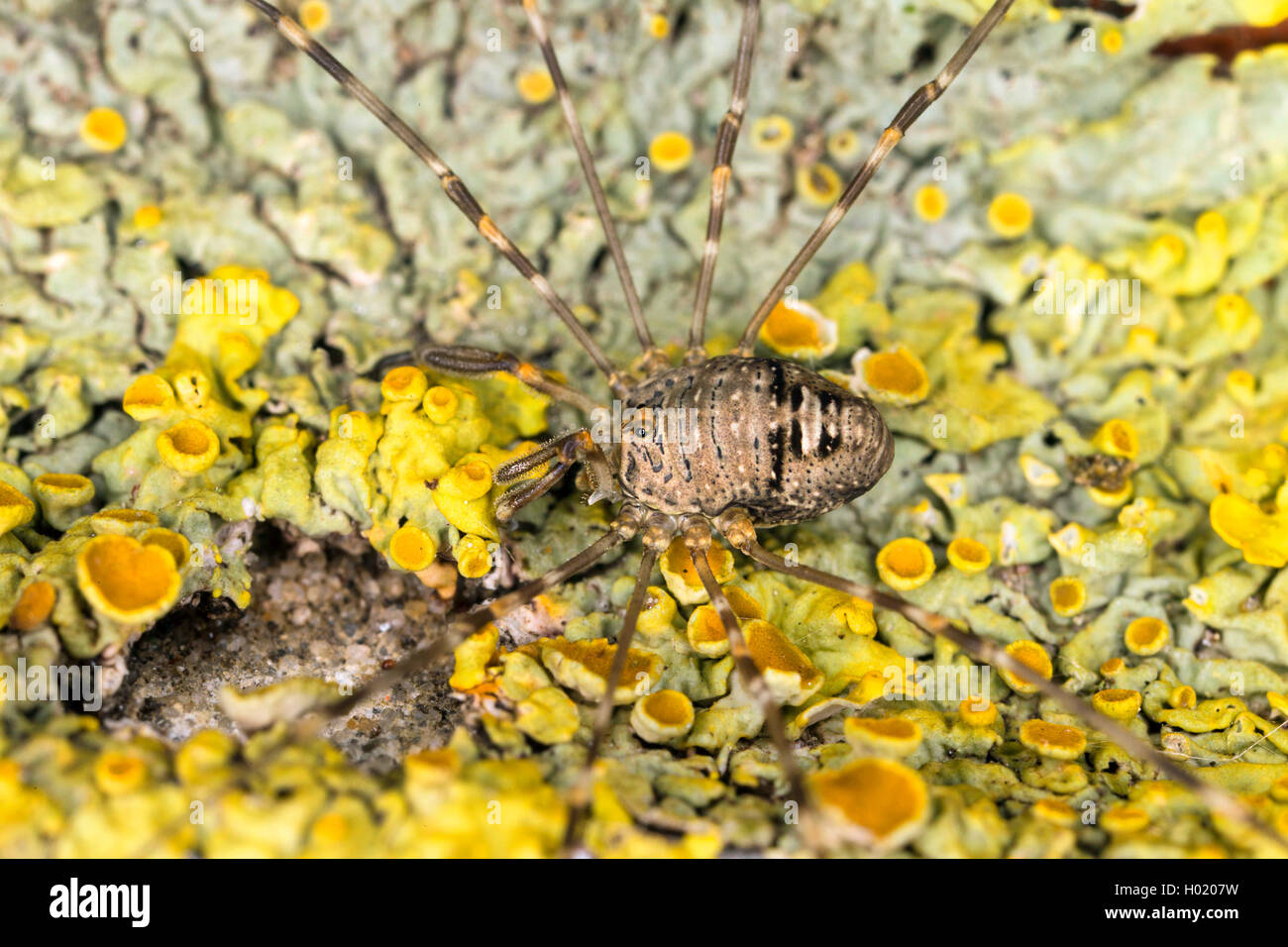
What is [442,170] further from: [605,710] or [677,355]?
[605,710]

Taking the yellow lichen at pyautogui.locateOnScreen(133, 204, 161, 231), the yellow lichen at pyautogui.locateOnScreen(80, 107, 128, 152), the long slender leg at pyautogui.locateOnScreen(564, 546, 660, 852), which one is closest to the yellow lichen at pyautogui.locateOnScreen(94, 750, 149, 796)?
the long slender leg at pyautogui.locateOnScreen(564, 546, 660, 852)

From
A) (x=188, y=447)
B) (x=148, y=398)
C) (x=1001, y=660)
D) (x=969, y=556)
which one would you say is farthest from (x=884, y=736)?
(x=148, y=398)

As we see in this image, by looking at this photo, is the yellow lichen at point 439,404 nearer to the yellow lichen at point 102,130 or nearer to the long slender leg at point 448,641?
the long slender leg at point 448,641

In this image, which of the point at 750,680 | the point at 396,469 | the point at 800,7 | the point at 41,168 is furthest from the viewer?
the point at 800,7

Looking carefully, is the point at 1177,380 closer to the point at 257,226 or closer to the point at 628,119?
the point at 628,119

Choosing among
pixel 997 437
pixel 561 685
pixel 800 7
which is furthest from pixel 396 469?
pixel 800 7
